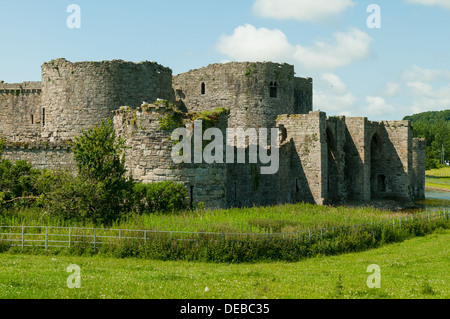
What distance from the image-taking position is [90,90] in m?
28.0

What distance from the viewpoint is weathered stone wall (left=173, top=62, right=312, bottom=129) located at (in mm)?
35031

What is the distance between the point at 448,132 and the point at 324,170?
88.6 metres

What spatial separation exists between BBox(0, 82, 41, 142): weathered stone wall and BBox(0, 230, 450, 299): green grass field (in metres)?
19.3

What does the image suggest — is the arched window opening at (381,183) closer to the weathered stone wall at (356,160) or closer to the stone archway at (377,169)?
the stone archway at (377,169)

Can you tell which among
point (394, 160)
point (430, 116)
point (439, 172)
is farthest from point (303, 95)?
point (430, 116)

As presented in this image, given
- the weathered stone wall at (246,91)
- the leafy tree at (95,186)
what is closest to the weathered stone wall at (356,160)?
the weathered stone wall at (246,91)

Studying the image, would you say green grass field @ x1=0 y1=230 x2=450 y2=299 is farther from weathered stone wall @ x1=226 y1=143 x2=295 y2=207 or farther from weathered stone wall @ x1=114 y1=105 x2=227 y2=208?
weathered stone wall @ x1=226 y1=143 x2=295 y2=207

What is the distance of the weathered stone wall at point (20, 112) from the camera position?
3403 centimetres

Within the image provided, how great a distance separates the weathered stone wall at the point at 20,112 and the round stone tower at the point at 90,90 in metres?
5.70

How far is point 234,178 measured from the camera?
82.8 feet

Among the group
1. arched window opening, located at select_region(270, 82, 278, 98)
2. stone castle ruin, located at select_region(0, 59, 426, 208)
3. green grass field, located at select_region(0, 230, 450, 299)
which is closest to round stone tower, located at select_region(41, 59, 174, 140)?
stone castle ruin, located at select_region(0, 59, 426, 208)
